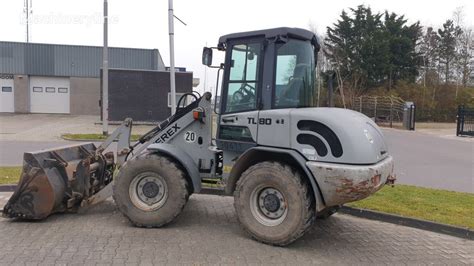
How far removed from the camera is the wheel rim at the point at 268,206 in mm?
5605

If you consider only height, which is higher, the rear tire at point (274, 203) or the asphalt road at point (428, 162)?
the rear tire at point (274, 203)

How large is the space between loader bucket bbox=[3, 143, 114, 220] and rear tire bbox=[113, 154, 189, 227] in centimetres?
67

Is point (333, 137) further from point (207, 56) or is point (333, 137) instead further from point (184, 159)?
point (184, 159)

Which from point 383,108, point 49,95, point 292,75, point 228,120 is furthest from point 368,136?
point 49,95

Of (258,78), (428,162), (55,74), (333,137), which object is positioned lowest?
(428,162)

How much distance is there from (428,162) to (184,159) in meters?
10.8

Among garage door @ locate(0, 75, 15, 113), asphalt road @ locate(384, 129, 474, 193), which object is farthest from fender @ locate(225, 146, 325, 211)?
garage door @ locate(0, 75, 15, 113)

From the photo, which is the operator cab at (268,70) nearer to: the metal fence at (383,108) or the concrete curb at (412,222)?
the concrete curb at (412,222)

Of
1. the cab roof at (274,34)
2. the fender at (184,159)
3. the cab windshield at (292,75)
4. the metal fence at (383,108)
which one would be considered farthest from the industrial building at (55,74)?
the cab windshield at (292,75)

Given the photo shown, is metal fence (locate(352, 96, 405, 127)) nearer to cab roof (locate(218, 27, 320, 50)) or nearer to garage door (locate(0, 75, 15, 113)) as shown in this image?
garage door (locate(0, 75, 15, 113))

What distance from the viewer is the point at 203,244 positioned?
18.5ft

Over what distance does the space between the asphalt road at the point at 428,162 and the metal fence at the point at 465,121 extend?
7343 mm

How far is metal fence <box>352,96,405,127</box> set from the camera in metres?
38.1

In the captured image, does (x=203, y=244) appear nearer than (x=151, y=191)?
Yes
